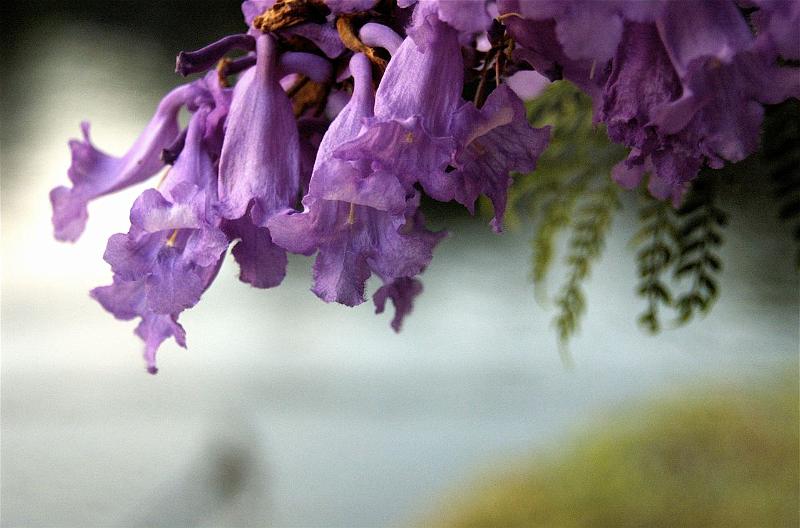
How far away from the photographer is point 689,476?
3.40ft

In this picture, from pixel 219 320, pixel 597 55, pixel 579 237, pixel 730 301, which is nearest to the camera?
pixel 597 55

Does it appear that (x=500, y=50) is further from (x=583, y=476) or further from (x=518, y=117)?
(x=583, y=476)

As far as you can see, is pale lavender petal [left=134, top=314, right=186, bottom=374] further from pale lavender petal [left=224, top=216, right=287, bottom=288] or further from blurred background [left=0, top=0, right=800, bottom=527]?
blurred background [left=0, top=0, right=800, bottom=527]

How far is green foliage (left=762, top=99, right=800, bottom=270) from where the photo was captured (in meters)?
0.32

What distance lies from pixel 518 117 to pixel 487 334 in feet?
4.47

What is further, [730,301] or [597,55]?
[730,301]

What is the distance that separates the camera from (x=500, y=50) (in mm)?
201

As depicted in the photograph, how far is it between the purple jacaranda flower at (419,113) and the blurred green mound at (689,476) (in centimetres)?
95

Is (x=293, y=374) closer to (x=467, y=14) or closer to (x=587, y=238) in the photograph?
(x=587, y=238)

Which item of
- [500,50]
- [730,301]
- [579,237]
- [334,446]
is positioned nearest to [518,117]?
[500,50]

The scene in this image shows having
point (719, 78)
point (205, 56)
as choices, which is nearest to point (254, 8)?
point (205, 56)

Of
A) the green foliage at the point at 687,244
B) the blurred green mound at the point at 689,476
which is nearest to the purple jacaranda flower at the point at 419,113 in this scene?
the green foliage at the point at 687,244

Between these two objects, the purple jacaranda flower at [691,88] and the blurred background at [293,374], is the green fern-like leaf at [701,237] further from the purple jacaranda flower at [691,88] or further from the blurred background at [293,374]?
the blurred background at [293,374]

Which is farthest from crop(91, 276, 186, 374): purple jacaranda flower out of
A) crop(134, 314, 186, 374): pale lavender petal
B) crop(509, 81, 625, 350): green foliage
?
crop(509, 81, 625, 350): green foliage
